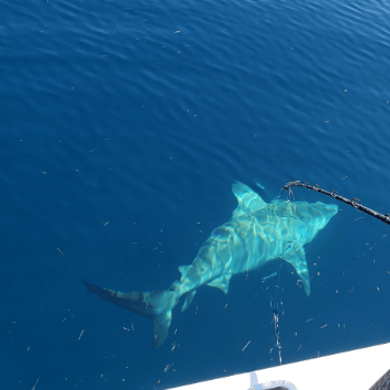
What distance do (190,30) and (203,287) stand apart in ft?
43.8

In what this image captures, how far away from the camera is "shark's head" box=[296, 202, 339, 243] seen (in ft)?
41.0

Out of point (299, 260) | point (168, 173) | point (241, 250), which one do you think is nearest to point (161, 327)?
point (241, 250)

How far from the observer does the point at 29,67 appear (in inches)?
601

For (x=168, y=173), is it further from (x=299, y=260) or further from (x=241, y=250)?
(x=299, y=260)

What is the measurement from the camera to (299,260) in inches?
456

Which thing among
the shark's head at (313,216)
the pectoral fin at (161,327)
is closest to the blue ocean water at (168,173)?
the pectoral fin at (161,327)

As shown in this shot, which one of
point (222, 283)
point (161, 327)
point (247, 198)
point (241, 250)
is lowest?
point (161, 327)

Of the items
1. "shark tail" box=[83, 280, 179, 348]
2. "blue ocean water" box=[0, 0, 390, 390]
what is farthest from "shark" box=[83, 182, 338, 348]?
"blue ocean water" box=[0, 0, 390, 390]

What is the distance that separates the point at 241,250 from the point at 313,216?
9.39ft

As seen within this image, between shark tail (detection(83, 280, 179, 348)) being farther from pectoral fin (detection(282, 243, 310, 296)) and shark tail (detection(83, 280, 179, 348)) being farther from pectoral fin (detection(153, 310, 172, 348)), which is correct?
pectoral fin (detection(282, 243, 310, 296))

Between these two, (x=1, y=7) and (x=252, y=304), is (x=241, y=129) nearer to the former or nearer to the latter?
(x=252, y=304)

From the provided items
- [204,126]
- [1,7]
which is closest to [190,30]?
[204,126]

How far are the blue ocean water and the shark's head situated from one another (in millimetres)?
276

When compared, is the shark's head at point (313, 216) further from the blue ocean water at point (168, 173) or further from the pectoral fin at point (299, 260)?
the pectoral fin at point (299, 260)
